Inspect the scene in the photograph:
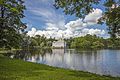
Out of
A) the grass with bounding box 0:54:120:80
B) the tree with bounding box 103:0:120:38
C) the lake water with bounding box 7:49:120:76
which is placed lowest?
the lake water with bounding box 7:49:120:76

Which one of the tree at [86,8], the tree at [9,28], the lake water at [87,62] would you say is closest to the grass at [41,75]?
the tree at [86,8]

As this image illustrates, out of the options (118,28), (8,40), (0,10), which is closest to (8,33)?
(8,40)

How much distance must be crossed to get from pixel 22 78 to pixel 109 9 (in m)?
10.6

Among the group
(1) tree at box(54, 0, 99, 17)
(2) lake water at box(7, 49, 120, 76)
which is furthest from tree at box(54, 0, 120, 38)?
(2) lake water at box(7, 49, 120, 76)

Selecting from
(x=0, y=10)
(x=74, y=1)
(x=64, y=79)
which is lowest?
(x=64, y=79)

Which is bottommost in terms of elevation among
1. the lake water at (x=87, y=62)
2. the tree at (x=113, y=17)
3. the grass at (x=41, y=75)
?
the lake water at (x=87, y=62)

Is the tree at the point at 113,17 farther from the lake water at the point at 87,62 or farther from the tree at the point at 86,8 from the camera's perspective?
the lake water at the point at 87,62

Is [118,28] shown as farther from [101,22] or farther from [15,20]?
[15,20]

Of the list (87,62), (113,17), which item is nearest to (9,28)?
(87,62)

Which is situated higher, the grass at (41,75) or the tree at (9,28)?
the tree at (9,28)

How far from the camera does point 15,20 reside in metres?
53.2

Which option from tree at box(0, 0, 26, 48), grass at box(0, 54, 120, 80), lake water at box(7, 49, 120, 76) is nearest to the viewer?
grass at box(0, 54, 120, 80)

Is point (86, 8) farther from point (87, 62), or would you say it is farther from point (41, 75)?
point (87, 62)

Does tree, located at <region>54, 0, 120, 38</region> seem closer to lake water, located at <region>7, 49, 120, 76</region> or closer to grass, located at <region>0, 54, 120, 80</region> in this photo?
grass, located at <region>0, 54, 120, 80</region>
